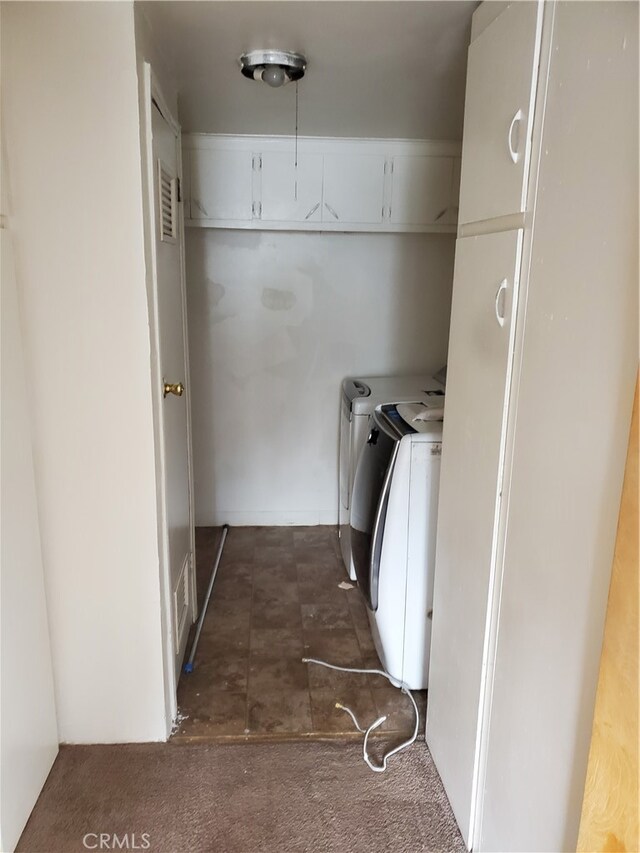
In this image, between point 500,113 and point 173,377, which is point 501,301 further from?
point 173,377

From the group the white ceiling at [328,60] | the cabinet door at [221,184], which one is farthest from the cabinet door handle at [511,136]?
the cabinet door at [221,184]

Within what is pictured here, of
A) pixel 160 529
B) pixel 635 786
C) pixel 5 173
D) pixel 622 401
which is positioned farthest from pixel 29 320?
pixel 635 786

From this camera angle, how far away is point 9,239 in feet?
4.84

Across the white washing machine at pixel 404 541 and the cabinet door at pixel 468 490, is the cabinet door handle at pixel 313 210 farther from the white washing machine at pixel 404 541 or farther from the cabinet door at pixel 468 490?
the cabinet door at pixel 468 490

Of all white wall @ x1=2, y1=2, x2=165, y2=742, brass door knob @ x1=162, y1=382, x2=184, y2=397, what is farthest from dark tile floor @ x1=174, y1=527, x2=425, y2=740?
brass door knob @ x1=162, y1=382, x2=184, y2=397

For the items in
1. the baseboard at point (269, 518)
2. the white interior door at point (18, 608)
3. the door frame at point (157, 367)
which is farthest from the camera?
the baseboard at point (269, 518)

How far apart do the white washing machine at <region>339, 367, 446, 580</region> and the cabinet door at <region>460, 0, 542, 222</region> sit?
1.27 meters

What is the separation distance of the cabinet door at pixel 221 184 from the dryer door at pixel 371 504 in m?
1.33

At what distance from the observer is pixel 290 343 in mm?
3309

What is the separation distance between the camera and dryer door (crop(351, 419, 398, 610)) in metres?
2.05

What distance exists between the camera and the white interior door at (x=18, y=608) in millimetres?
1440

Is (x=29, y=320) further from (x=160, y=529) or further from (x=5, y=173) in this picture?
(x=160, y=529)

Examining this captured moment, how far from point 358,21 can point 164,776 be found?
83.9 inches

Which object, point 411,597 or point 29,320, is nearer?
point 29,320
